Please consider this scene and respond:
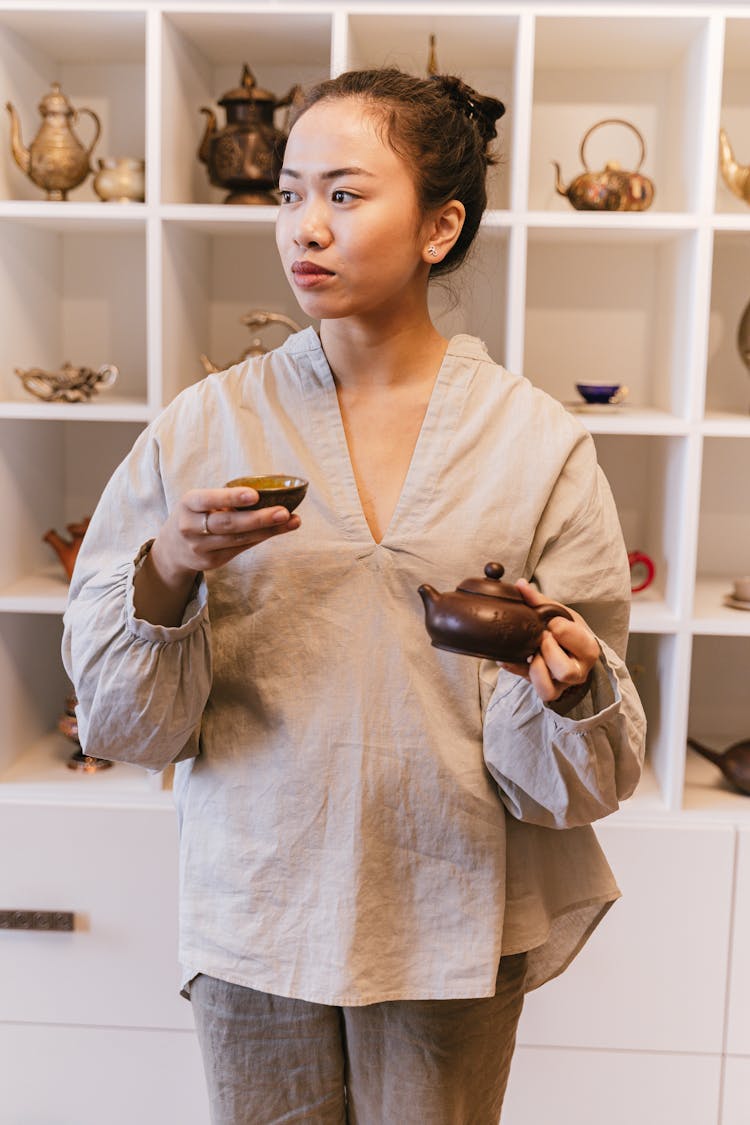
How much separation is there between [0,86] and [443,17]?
781 mm

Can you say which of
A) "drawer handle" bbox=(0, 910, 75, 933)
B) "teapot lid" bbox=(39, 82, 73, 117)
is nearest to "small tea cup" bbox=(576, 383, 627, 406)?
"teapot lid" bbox=(39, 82, 73, 117)

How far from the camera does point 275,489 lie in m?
1.12

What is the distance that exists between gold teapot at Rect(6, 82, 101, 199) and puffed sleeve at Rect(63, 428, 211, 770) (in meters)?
1.14

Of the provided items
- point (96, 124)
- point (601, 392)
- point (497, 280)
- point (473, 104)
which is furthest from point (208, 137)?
point (473, 104)

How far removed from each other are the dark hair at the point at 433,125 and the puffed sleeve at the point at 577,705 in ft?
0.95

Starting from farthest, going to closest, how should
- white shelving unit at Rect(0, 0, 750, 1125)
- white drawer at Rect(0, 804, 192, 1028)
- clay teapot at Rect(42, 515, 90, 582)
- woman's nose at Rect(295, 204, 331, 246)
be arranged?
clay teapot at Rect(42, 515, 90, 582) → white drawer at Rect(0, 804, 192, 1028) → white shelving unit at Rect(0, 0, 750, 1125) → woman's nose at Rect(295, 204, 331, 246)

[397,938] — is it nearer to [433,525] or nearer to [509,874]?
[509,874]

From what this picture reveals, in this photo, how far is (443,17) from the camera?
2.05 metres

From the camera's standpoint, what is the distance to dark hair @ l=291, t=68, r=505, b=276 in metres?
1.23

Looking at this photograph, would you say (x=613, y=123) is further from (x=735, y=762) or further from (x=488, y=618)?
(x=488, y=618)

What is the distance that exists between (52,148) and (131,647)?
4.41 ft

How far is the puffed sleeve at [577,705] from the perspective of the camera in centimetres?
119

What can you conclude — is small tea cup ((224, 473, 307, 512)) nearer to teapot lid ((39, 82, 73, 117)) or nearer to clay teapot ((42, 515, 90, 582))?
clay teapot ((42, 515, 90, 582))

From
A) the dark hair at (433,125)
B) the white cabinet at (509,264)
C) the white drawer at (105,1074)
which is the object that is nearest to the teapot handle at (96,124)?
the white cabinet at (509,264)
